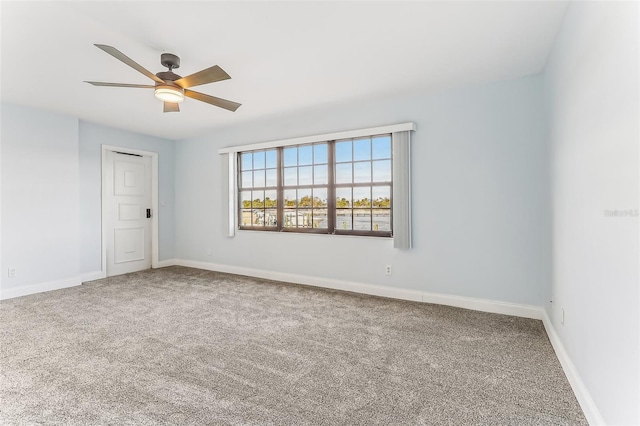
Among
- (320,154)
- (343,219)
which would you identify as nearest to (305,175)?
(320,154)

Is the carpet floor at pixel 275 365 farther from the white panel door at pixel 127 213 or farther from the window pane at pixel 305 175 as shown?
the window pane at pixel 305 175

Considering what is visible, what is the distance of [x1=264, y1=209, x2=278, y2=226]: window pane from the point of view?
502 cm

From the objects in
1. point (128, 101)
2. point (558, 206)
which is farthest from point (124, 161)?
point (558, 206)

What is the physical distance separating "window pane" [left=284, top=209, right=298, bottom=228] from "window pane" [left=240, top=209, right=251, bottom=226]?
769mm

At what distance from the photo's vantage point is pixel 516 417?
1701 millimetres

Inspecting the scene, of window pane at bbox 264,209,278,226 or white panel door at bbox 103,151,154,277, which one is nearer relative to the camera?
window pane at bbox 264,209,278,226

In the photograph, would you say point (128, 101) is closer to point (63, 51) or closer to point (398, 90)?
point (63, 51)

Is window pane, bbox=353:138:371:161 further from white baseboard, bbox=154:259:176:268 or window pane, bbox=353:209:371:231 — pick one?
white baseboard, bbox=154:259:176:268

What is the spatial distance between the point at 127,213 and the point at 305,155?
11.0 ft

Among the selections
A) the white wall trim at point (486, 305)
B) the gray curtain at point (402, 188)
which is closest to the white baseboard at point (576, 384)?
the white wall trim at point (486, 305)

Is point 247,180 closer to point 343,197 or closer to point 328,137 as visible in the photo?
point 328,137

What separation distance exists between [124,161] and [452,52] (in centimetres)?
A: 528

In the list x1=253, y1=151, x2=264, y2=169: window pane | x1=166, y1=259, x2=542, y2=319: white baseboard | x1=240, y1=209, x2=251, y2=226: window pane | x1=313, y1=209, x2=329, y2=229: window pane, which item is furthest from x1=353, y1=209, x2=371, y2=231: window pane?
x1=240, y1=209, x2=251, y2=226: window pane

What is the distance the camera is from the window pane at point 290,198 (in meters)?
4.82
